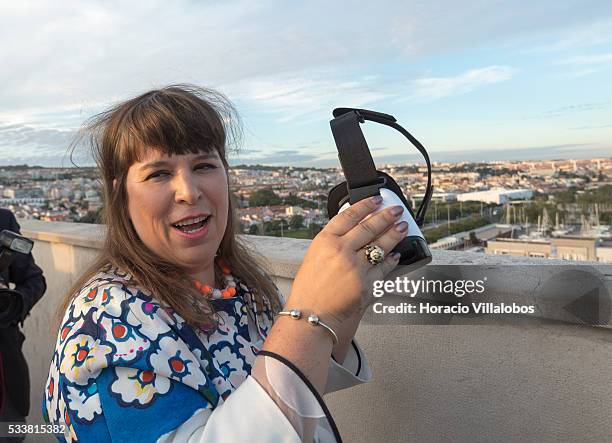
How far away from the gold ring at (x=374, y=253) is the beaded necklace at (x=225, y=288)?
1.60 ft

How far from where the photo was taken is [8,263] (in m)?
2.30

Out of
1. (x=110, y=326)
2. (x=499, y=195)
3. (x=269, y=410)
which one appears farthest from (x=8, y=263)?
(x=499, y=195)

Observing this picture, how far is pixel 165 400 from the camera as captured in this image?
78cm

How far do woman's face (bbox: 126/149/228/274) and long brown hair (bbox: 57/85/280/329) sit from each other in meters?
0.02

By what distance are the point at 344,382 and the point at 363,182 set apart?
0.51 m

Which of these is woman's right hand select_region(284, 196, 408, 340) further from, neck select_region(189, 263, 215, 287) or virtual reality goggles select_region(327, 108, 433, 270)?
neck select_region(189, 263, 215, 287)

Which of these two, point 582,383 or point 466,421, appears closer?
point 582,383

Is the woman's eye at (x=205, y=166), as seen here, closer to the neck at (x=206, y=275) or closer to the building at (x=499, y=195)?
the neck at (x=206, y=275)

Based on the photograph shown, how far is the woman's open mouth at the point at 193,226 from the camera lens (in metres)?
1.04

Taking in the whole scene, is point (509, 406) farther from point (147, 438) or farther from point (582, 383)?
point (147, 438)

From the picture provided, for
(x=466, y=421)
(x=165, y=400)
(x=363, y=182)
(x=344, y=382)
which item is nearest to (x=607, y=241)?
(x=466, y=421)

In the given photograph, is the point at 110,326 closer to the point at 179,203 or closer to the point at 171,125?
the point at 179,203

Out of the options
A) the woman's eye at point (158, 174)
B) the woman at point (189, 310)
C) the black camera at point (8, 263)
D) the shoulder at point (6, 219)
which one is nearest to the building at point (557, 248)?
the woman at point (189, 310)

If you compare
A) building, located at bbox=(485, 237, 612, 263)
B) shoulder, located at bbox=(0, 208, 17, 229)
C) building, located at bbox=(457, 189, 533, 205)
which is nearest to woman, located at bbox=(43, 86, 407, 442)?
building, located at bbox=(485, 237, 612, 263)
